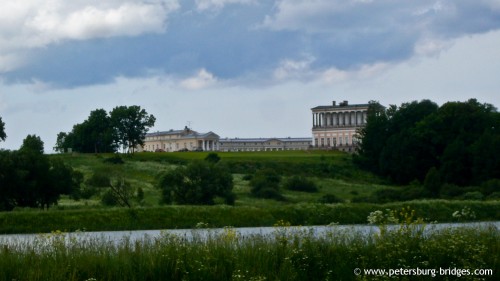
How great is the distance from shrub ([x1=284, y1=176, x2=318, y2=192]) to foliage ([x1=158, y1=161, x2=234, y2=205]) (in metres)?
22.8

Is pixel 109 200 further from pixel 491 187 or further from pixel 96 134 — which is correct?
pixel 96 134

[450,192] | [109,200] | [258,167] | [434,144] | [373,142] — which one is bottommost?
[109,200]

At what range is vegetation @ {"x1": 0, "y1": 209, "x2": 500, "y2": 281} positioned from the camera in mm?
19750

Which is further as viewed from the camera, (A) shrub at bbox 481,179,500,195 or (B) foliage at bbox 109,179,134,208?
(A) shrub at bbox 481,179,500,195

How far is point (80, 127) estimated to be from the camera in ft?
503

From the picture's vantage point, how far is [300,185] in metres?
89.6

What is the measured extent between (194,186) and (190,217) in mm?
14455

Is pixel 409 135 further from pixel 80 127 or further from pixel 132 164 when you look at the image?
pixel 80 127

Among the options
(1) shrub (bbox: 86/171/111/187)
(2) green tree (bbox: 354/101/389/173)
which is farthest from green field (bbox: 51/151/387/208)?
(1) shrub (bbox: 86/171/111/187)

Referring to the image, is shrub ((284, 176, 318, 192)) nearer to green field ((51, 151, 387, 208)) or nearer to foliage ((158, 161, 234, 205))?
green field ((51, 151, 387, 208))

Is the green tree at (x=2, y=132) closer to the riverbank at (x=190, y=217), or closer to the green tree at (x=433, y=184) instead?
the green tree at (x=433, y=184)

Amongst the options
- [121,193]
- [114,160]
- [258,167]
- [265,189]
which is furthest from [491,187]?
[114,160]

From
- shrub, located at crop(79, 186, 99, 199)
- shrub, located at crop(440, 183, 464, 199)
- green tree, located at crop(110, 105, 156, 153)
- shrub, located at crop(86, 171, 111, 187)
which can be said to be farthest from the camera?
green tree, located at crop(110, 105, 156, 153)

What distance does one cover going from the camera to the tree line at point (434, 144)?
319 ft
